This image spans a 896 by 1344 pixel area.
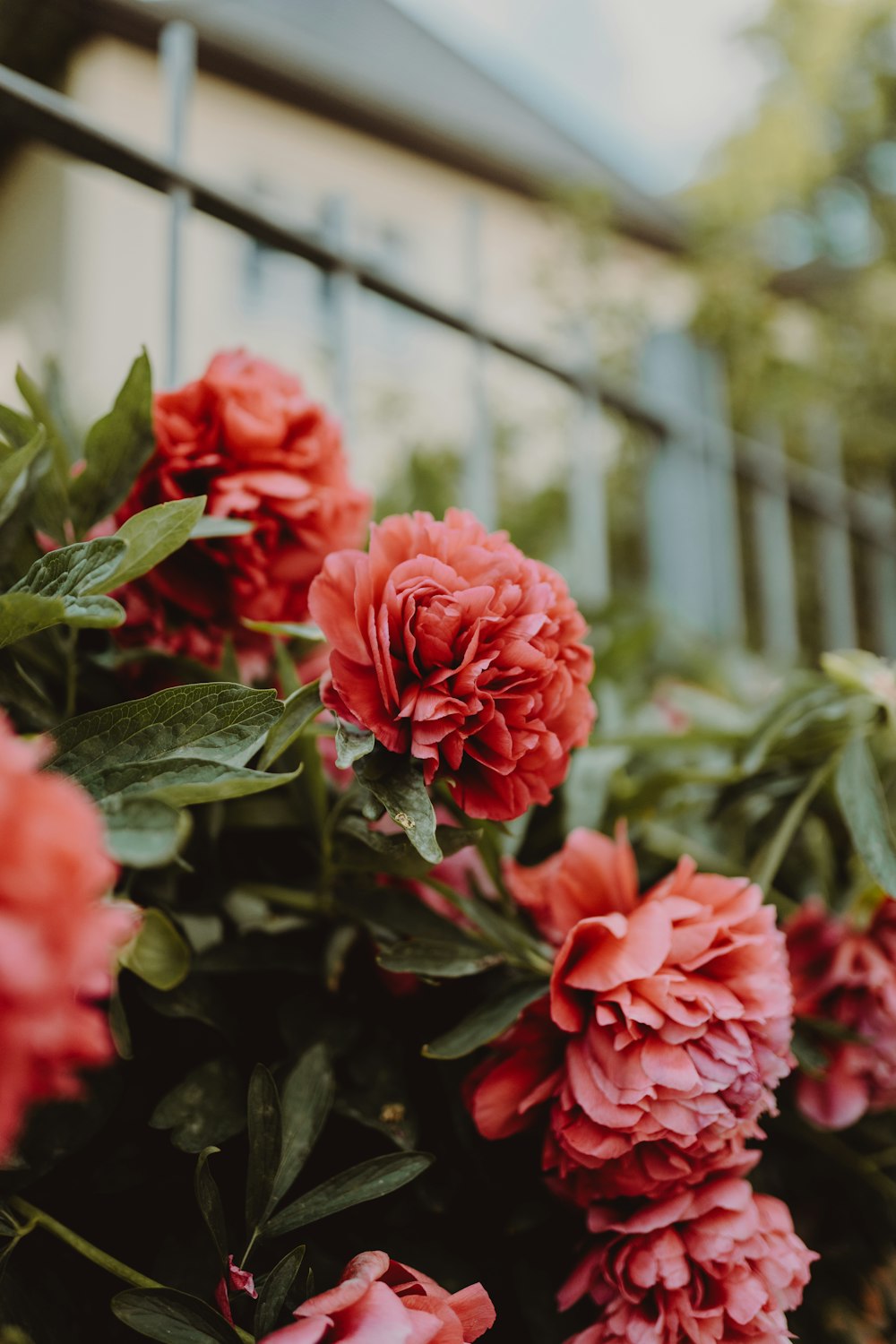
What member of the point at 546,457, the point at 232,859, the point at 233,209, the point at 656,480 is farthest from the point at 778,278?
the point at 232,859

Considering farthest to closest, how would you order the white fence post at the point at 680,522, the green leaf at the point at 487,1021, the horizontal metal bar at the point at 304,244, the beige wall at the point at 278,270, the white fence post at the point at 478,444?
the white fence post at the point at 680,522 → the white fence post at the point at 478,444 → the beige wall at the point at 278,270 → the horizontal metal bar at the point at 304,244 → the green leaf at the point at 487,1021

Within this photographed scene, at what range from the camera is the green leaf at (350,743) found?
37cm

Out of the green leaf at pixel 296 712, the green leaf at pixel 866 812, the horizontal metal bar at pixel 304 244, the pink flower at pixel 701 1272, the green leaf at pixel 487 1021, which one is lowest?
the pink flower at pixel 701 1272

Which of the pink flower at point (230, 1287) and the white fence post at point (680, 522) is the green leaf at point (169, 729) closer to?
the pink flower at point (230, 1287)

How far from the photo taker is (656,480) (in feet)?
5.28

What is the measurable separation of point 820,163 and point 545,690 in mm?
6560

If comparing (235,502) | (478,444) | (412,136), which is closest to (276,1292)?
(235,502)

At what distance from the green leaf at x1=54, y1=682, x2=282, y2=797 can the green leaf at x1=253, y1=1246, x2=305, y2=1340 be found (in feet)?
0.58

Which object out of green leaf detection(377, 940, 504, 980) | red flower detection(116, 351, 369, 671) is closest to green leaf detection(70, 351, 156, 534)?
red flower detection(116, 351, 369, 671)

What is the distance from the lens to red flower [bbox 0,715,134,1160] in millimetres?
190

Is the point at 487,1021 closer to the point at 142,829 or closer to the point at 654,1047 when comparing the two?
the point at 654,1047

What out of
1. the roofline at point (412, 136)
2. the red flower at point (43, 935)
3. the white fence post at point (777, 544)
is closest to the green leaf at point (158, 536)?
the red flower at point (43, 935)

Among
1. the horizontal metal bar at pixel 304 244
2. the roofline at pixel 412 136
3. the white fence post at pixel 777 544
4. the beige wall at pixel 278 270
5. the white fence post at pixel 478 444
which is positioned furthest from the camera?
the roofline at pixel 412 136

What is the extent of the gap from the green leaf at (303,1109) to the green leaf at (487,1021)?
47mm
